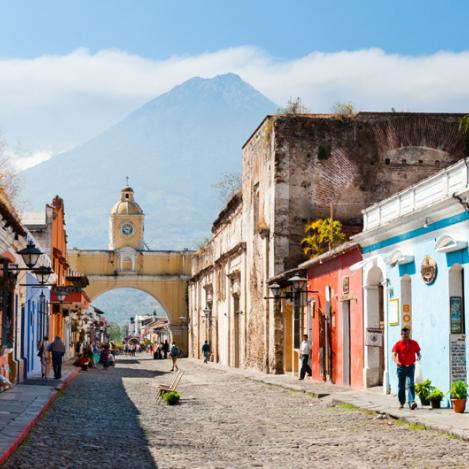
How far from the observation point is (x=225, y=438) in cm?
1202

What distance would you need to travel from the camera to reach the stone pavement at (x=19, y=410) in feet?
35.1

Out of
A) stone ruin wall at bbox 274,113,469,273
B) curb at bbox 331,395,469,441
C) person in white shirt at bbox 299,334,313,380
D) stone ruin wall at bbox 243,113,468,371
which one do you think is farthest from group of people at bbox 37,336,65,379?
curb at bbox 331,395,469,441

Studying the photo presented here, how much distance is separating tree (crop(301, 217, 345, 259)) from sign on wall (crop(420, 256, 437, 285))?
11711 mm

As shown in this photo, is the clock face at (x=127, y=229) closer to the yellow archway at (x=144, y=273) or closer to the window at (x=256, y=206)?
the yellow archway at (x=144, y=273)

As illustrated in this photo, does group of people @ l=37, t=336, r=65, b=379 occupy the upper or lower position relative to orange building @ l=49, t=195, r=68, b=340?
lower

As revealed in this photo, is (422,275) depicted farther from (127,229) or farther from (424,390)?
(127,229)

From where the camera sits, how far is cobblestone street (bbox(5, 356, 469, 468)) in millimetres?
9812

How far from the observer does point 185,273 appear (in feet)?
231

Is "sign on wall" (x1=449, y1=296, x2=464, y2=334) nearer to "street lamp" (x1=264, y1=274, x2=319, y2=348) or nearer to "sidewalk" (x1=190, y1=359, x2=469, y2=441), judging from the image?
"sidewalk" (x1=190, y1=359, x2=469, y2=441)

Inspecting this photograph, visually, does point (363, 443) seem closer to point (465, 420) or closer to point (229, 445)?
point (229, 445)

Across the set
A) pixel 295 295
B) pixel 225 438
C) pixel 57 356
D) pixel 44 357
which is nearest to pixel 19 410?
pixel 225 438

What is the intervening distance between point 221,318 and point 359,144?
55.3 feet

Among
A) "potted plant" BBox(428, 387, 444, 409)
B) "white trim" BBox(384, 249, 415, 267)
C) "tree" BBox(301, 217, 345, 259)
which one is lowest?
"potted plant" BBox(428, 387, 444, 409)

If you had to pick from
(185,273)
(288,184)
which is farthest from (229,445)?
(185,273)
